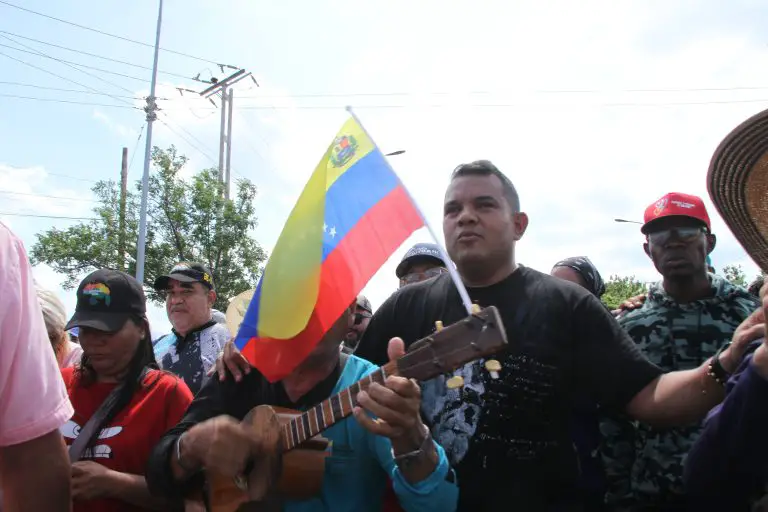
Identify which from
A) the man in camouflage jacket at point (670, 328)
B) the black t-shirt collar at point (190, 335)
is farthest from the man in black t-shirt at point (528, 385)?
the black t-shirt collar at point (190, 335)

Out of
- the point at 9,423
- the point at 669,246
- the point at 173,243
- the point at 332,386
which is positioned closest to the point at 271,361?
the point at 332,386

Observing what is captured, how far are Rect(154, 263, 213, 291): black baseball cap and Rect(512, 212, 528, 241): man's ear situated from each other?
3047 millimetres

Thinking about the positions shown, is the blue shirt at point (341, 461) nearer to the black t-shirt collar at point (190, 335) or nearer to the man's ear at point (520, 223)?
the man's ear at point (520, 223)

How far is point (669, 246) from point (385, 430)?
228 cm

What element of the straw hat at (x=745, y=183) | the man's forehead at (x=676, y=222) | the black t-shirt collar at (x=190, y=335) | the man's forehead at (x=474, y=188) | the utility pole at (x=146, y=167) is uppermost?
the utility pole at (x=146, y=167)

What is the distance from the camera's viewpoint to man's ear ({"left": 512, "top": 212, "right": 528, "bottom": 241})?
278 cm

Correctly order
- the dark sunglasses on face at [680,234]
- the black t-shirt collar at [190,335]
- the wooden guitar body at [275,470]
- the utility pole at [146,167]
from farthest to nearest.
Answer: the utility pole at [146,167] → the black t-shirt collar at [190,335] → the dark sunglasses on face at [680,234] → the wooden guitar body at [275,470]

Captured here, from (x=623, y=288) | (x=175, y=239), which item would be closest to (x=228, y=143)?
(x=175, y=239)

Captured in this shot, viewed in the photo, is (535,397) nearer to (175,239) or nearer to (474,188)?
(474,188)

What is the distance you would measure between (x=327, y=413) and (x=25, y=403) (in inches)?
37.1

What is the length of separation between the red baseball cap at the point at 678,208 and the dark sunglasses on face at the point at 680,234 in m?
0.06

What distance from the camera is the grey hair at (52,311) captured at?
3691 millimetres

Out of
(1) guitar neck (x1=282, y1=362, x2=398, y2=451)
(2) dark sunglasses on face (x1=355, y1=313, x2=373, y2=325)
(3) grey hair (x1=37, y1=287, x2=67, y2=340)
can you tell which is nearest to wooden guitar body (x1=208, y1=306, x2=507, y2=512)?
(1) guitar neck (x1=282, y1=362, x2=398, y2=451)

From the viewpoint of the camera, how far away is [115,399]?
9.32 ft
